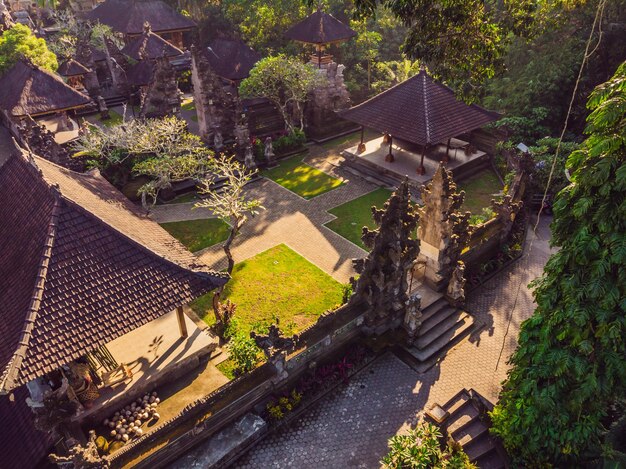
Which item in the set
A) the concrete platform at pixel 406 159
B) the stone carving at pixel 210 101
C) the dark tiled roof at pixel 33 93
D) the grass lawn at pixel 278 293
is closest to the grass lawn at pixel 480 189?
the concrete platform at pixel 406 159

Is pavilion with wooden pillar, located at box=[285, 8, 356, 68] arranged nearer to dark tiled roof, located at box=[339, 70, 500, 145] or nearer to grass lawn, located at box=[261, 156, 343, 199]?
dark tiled roof, located at box=[339, 70, 500, 145]

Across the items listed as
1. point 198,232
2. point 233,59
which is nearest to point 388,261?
point 198,232

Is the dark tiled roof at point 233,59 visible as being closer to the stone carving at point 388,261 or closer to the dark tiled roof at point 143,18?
the dark tiled roof at point 143,18

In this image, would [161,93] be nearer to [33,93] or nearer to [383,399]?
[33,93]

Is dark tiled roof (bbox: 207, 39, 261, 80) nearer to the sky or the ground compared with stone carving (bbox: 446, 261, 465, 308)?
nearer to the sky

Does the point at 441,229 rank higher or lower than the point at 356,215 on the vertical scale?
higher

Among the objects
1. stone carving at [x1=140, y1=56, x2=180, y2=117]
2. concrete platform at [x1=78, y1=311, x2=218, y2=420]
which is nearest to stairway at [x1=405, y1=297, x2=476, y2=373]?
concrete platform at [x1=78, y1=311, x2=218, y2=420]

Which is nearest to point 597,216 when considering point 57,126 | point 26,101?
point 26,101
